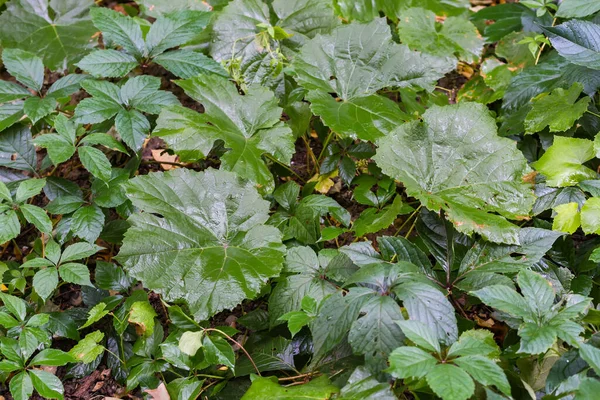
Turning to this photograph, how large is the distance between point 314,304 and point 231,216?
1.60ft

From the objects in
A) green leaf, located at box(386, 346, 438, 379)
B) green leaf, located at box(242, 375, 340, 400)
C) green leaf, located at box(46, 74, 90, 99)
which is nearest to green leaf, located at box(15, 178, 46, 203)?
green leaf, located at box(46, 74, 90, 99)

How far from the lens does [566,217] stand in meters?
1.85

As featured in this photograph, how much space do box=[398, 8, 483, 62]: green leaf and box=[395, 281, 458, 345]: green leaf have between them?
1539 millimetres

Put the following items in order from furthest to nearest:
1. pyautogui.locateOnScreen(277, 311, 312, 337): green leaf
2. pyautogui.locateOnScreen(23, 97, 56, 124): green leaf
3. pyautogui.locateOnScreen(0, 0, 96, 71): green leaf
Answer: pyautogui.locateOnScreen(0, 0, 96, 71): green leaf
pyautogui.locateOnScreen(23, 97, 56, 124): green leaf
pyautogui.locateOnScreen(277, 311, 312, 337): green leaf

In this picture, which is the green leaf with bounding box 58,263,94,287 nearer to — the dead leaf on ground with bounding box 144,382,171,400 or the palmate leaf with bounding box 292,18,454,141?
the dead leaf on ground with bounding box 144,382,171,400

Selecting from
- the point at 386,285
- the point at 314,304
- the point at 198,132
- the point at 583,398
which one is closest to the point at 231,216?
the point at 198,132

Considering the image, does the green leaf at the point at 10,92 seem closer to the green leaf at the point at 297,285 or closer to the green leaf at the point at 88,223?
the green leaf at the point at 88,223

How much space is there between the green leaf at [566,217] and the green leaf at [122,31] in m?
1.76

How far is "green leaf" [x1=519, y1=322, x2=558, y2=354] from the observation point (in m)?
1.35

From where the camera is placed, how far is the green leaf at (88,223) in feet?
6.48

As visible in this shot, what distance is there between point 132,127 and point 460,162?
49.2 inches

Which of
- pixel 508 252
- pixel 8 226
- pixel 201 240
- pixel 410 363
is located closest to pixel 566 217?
pixel 508 252

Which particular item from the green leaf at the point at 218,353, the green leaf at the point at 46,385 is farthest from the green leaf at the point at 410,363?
the green leaf at the point at 46,385

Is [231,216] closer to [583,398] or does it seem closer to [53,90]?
[53,90]
